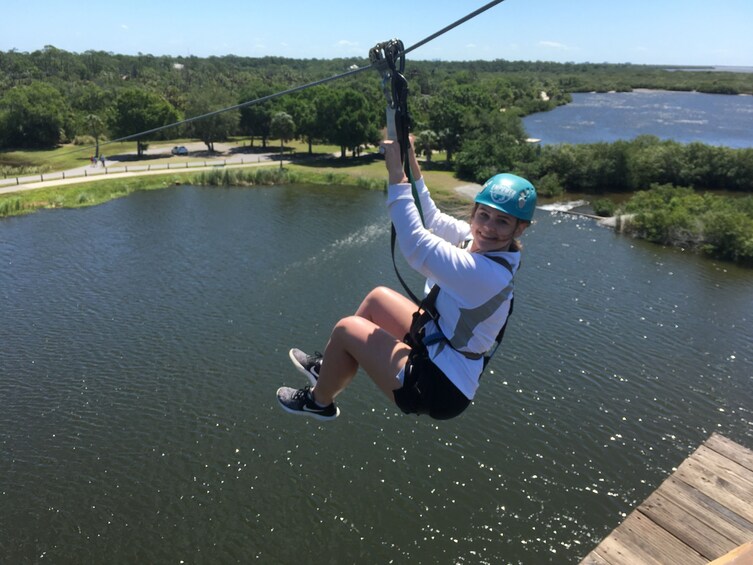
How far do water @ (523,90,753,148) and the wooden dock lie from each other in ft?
196

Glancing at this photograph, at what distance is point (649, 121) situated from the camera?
8288 cm

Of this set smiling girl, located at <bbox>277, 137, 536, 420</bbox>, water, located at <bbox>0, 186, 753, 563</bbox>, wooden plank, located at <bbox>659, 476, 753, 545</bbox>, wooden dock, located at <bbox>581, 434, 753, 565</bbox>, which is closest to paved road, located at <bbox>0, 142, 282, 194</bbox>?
water, located at <bbox>0, 186, 753, 563</bbox>

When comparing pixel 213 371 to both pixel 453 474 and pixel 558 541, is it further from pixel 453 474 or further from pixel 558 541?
pixel 558 541

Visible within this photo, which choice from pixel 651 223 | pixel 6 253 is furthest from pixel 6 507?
pixel 651 223

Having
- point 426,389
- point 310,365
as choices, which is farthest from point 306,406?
point 426,389

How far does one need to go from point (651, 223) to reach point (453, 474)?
2416 cm

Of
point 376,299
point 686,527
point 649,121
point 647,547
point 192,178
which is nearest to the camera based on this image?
point 376,299

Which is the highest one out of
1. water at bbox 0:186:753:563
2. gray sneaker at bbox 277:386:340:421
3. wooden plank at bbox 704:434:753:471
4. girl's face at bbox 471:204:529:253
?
girl's face at bbox 471:204:529:253

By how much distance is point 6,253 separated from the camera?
25359 mm

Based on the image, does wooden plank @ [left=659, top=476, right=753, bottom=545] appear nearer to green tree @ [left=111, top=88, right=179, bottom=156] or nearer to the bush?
the bush

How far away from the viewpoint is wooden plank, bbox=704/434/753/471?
6.25 metres

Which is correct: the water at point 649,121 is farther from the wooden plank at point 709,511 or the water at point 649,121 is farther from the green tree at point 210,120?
the wooden plank at point 709,511

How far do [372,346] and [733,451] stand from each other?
5.30 meters

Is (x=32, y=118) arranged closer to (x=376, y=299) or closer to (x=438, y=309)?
(x=376, y=299)
